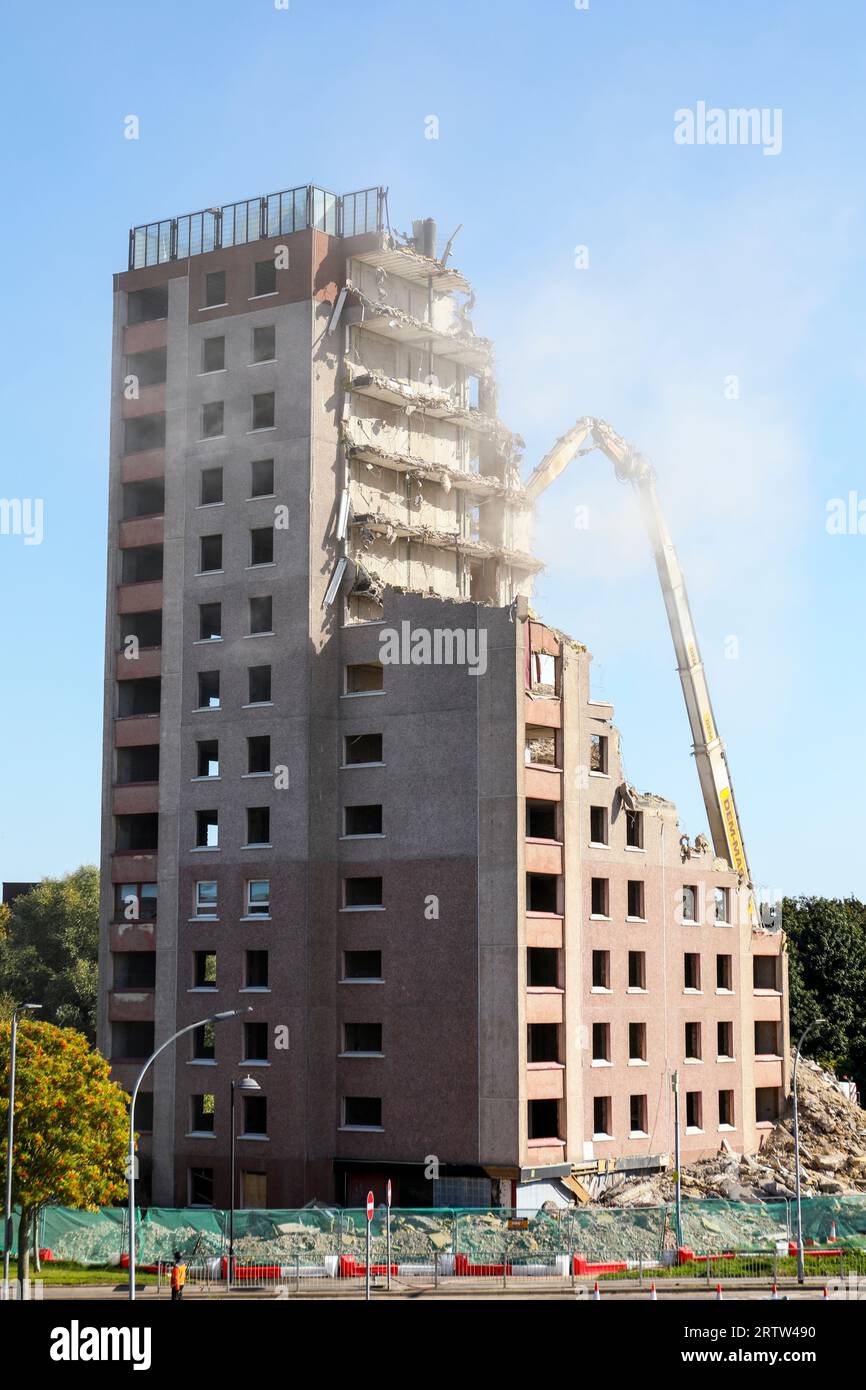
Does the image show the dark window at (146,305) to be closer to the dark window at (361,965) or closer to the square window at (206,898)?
the square window at (206,898)

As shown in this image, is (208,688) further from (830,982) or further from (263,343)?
(830,982)

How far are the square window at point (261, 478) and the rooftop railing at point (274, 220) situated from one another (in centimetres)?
1072

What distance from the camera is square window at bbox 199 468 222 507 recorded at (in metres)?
78.4

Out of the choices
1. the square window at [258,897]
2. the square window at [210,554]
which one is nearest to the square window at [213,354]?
the square window at [210,554]

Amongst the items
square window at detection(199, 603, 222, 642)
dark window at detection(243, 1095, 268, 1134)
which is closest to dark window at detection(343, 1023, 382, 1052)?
dark window at detection(243, 1095, 268, 1134)

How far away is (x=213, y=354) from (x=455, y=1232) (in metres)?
41.9

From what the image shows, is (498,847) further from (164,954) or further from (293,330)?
(293,330)

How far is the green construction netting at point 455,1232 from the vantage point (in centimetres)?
5822

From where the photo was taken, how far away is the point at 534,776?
69000mm

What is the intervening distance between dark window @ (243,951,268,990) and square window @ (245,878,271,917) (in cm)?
176

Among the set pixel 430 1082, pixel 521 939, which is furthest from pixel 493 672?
pixel 430 1082

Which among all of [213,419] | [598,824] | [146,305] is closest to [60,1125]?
[598,824]

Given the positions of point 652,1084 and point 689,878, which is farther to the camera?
point 689,878

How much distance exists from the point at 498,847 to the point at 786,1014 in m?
27.9
